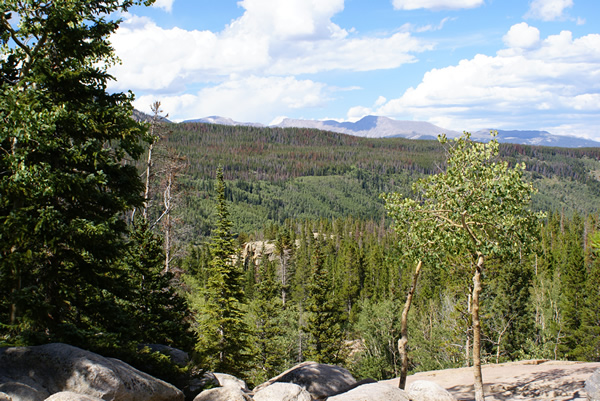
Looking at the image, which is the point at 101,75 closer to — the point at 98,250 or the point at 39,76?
the point at 39,76

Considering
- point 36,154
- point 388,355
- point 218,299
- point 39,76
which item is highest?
point 39,76

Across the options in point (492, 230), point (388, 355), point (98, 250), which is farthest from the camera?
point (388, 355)

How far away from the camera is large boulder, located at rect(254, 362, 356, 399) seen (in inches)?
655

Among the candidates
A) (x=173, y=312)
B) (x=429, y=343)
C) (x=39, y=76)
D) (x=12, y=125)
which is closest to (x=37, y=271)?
(x=12, y=125)

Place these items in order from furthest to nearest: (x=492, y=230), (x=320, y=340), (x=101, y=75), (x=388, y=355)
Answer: (x=388, y=355) < (x=320, y=340) < (x=492, y=230) < (x=101, y=75)

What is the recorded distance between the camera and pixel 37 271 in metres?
10.7

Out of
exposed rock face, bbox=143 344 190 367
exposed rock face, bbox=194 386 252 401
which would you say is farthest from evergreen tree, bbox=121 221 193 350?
exposed rock face, bbox=194 386 252 401

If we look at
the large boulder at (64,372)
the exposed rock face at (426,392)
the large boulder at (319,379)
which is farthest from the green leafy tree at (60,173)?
the exposed rock face at (426,392)

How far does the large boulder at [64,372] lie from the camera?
29.6ft

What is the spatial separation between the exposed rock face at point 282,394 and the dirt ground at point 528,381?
22.5 ft

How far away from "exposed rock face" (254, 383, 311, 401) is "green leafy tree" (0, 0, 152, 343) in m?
Answer: 5.48

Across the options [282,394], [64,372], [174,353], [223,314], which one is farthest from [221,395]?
[223,314]

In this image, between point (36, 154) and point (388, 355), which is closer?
point (36, 154)

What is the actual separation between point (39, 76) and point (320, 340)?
31.3 meters
